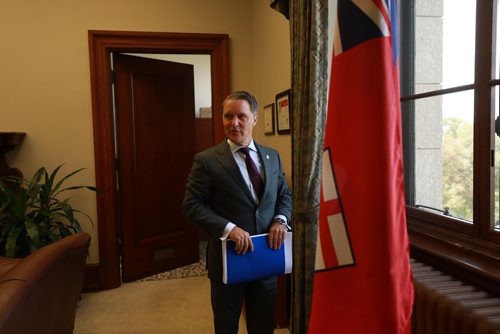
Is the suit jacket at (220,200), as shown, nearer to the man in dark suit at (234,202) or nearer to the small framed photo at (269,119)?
the man in dark suit at (234,202)

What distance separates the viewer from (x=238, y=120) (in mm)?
1572

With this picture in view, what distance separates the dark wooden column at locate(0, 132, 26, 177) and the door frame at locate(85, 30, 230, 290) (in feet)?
1.72

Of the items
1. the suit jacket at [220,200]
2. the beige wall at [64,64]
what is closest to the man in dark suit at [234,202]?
the suit jacket at [220,200]

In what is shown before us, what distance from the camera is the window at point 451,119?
119cm

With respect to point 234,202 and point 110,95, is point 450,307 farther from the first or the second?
point 110,95

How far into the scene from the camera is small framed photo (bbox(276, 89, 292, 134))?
2.23 metres

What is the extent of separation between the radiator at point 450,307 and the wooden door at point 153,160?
2.59 metres

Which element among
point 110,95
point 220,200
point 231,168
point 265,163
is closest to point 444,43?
point 265,163

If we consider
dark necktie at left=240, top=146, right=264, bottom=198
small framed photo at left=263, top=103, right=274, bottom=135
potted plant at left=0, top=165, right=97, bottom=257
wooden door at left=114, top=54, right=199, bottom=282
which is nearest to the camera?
dark necktie at left=240, top=146, right=264, bottom=198

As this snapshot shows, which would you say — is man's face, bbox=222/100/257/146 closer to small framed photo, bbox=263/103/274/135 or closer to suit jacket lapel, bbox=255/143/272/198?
suit jacket lapel, bbox=255/143/272/198

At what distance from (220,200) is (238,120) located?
334 mm

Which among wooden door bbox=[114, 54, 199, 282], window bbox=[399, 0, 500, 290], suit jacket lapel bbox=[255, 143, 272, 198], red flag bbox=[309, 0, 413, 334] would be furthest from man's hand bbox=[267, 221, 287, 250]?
wooden door bbox=[114, 54, 199, 282]

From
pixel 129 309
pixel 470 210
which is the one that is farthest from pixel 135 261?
pixel 470 210

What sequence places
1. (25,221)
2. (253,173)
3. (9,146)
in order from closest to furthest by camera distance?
(253,173) → (25,221) → (9,146)
